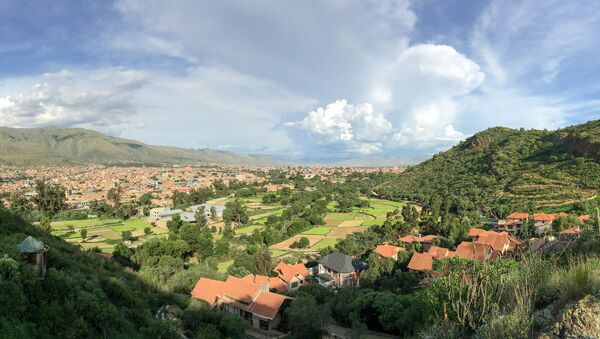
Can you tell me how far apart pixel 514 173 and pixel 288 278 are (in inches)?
1741

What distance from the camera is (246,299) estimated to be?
66.5 feet

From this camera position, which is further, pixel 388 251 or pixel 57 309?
pixel 388 251

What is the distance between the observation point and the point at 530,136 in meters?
70.5

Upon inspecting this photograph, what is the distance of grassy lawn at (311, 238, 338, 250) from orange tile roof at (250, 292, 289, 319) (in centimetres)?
2104

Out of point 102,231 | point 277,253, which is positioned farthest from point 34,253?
point 102,231

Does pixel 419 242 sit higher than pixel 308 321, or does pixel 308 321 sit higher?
pixel 308 321

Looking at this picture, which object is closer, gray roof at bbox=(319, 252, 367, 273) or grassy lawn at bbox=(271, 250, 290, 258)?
gray roof at bbox=(319, 252, 367, 273)

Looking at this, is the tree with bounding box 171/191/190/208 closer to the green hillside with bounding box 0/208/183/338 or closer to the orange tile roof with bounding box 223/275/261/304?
the orange tile roof with bounding box 223/275/261/304

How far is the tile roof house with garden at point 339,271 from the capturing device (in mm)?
29641

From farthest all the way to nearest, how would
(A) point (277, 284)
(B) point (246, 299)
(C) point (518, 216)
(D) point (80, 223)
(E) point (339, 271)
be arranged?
1. (D) point (80, 223)
2. (C) point (518, 216)
3. (E) point (339, 271)
4. (A) point (277, 284)
5. (B) point (246, 299)

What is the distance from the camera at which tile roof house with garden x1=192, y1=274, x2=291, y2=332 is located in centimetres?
1922

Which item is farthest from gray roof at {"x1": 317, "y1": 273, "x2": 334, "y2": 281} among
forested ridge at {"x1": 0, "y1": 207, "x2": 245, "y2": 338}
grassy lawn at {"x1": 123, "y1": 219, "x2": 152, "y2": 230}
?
grassy lawn at {"x1": 123, "y1": 219, "x2": 152, "y2": 230}

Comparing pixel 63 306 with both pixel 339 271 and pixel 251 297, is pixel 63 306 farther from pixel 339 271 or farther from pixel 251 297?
pixel 339 271

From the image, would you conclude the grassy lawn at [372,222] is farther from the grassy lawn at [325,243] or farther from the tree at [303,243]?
the tree at [303,243]
